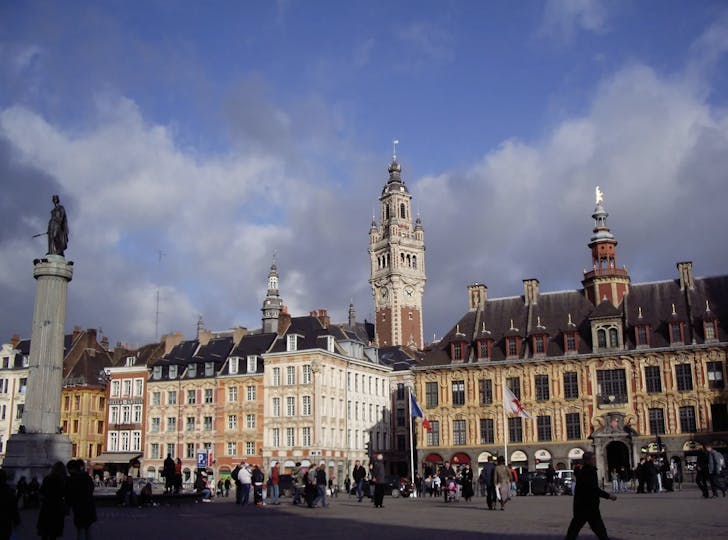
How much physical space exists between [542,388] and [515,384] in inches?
79.7

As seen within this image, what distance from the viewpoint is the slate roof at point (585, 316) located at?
2243 inches

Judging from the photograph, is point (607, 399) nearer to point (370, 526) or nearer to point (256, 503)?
point (256, 503)

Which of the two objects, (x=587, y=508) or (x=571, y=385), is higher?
(x=571, y=385)

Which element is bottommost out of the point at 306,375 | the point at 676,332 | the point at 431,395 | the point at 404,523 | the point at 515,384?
the point at 404,523

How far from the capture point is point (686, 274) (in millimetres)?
59344

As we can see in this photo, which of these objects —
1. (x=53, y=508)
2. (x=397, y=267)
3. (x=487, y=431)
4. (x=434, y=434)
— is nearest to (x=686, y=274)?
(x=487, y=431)

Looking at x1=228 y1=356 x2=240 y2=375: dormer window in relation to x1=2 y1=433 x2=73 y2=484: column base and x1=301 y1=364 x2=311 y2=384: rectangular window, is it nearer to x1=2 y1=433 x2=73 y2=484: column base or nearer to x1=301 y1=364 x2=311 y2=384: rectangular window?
x1=301 y1=364 x2=311 y2=384: rectangular window

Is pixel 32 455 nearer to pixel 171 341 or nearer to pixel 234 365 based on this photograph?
pixel 234 365

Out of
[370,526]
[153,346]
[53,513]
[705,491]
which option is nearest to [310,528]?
[370,526]

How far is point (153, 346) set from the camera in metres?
81.4

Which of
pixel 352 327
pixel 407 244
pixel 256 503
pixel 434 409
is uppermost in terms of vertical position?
pixel 407 244

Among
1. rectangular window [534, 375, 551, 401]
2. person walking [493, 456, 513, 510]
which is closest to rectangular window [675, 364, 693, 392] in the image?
rectangular window [534, 375, 551, 401]

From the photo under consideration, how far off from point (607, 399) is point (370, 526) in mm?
41248

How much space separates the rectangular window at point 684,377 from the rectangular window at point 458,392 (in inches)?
605
